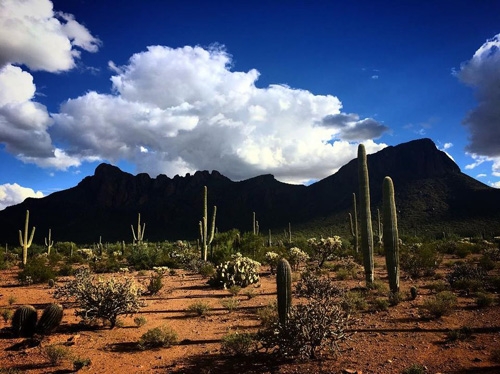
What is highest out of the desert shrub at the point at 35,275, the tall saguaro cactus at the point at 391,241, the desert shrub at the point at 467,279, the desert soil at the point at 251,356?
the tall saguaro cactus at the point at 391,241

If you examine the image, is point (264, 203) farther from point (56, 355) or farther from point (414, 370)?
point (414, 370)

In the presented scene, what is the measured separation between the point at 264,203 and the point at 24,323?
83.6 m

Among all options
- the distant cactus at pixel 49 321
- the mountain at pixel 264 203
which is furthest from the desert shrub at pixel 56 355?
the mountain at pixel 264 203

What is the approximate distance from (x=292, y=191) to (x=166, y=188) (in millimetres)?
45671

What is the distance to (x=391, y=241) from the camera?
12.6 metres

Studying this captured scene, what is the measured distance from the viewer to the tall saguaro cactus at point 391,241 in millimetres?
12344

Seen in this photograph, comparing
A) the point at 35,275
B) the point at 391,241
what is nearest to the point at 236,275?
the point at 391,241

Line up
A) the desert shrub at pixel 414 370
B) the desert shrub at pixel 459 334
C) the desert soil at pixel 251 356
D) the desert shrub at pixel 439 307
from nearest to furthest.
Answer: the desert shrub at pixel 414 370 < the desert soil at pixel 251 356 < the desert shrub at pixel 459 334 < the desert shrub at pixel 439 307

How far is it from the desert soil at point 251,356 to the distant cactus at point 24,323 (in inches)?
9.2

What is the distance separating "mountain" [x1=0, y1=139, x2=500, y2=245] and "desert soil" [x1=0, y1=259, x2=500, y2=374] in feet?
149

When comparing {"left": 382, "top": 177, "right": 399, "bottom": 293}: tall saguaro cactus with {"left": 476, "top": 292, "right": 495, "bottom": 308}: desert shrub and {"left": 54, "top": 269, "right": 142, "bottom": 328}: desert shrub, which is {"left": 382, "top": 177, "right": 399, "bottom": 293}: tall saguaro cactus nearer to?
{"left": 476, "top": 292, "right": 495, "bottom": 308}: desert shrub

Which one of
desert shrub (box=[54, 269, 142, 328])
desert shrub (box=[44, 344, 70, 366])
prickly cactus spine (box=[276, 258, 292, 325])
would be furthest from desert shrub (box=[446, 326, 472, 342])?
desert shrub (box=[44, 344, 70, 366])

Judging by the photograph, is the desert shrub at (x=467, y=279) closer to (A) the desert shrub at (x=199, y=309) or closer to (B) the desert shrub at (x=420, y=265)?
(B) the desert shrub at (x=420, y=265)

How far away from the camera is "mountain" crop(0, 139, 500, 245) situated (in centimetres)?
5638
